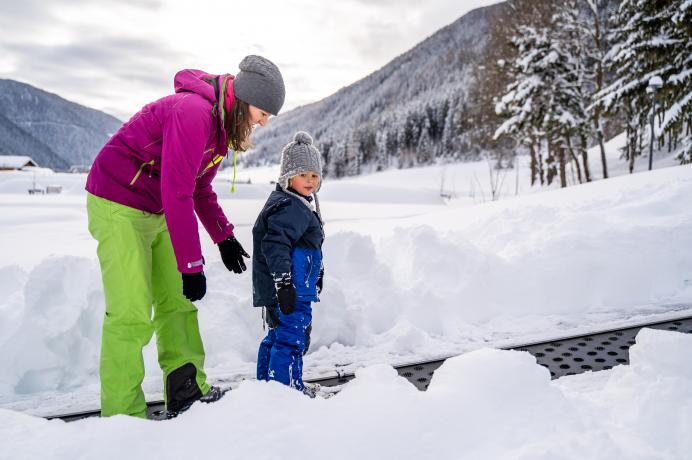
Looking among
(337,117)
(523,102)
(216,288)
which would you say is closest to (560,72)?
(523,102)

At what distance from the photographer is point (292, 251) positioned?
242cm

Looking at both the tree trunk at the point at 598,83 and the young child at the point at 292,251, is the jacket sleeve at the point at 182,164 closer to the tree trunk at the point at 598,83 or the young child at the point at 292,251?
the young child at the point at 292,251

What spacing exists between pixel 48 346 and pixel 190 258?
177 centimetres

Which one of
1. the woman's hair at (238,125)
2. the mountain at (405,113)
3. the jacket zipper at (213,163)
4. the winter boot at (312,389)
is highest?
the mountain at (405,113)

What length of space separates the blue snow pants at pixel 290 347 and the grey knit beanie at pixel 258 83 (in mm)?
1145

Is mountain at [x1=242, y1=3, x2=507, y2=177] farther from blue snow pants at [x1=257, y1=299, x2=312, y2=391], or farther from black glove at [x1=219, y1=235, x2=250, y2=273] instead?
blue snow pants at [x1=257, y1=299, x2=312, y2=391]

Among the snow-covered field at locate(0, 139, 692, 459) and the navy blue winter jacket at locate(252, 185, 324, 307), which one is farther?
the navy blue winter jacket at locate(252, 185, 324, 307)

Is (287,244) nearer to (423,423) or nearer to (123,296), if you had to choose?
(123,296)

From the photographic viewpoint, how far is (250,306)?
339 cm

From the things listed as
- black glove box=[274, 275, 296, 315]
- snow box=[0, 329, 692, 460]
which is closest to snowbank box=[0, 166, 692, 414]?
black glove box=[274, 275, 296, 315]

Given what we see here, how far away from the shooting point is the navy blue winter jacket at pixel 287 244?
7.52ft

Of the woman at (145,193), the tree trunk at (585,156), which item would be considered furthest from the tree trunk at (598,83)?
the woman at (145,193)

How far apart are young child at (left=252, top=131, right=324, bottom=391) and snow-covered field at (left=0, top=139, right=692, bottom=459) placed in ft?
1.51

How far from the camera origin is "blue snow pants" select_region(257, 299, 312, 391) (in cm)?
238
